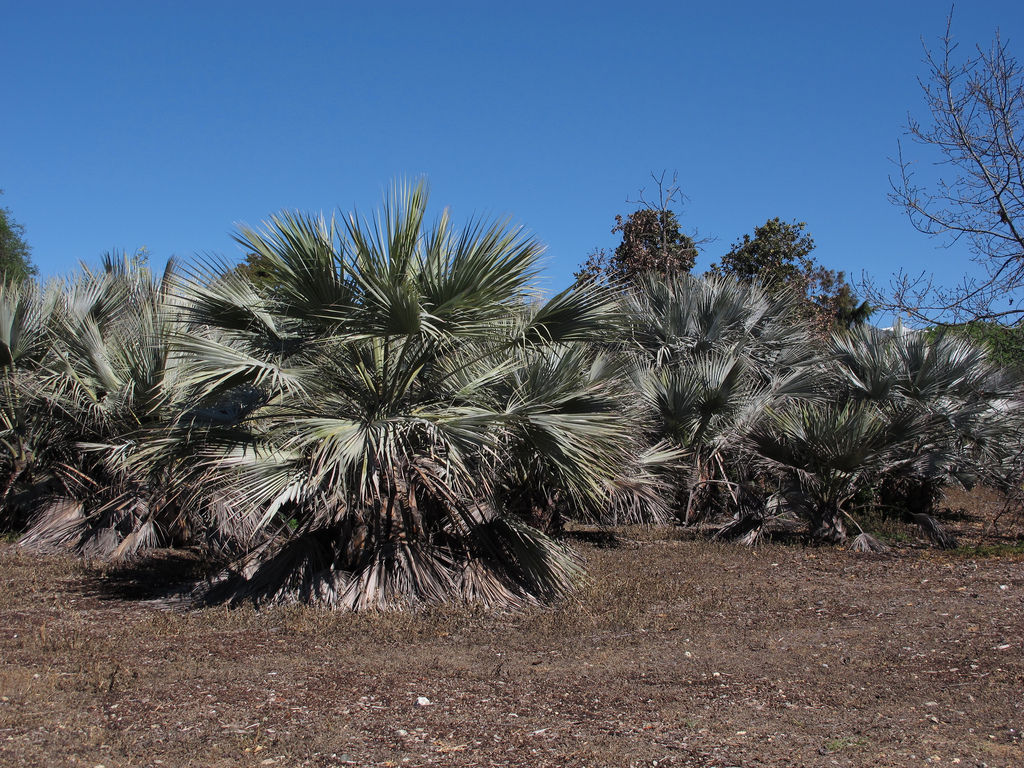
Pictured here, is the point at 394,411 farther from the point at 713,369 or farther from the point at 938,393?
the point at 938,393

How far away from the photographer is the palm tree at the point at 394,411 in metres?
6.69

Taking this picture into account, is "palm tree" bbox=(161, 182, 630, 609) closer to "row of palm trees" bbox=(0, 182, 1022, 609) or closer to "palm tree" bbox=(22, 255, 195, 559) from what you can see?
"row of palm trees" bbox=(0, 182, 1022, 609)

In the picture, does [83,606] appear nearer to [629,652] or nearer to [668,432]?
[629,652]

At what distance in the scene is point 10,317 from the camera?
10.4 meters

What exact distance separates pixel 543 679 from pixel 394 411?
272 cm

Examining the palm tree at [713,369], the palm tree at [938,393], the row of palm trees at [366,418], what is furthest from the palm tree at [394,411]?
the palm tree at [938,393]

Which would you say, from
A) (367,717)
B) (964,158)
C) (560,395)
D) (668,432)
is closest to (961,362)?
(668,432)

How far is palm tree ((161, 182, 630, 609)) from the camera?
21.9 ft

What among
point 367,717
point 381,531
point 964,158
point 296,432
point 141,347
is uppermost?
point 964,158

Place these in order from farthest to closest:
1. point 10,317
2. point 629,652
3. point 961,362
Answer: point 961,362 < point 10,317 < point 629,652

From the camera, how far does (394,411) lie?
7.00 m

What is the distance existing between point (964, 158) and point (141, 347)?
9147 millimetres

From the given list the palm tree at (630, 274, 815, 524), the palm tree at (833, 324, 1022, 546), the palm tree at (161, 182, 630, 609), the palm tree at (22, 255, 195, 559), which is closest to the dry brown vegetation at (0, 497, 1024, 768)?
the palm tree at (161, 182, 630, 609)

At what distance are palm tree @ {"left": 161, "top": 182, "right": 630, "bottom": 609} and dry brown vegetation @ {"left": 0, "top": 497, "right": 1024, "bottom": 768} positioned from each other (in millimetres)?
606
